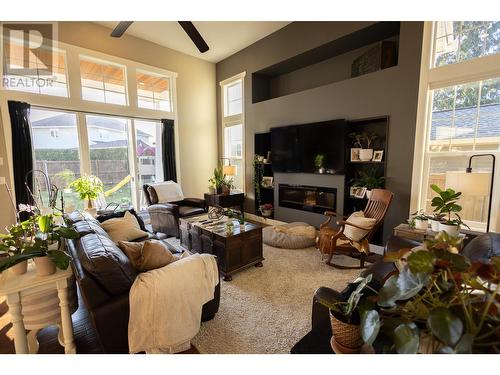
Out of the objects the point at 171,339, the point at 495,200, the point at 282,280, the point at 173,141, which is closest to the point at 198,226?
the point at 282,280

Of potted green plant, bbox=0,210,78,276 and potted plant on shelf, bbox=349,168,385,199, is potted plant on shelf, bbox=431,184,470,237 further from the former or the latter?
potted green plant, bbox=0,210,78,276

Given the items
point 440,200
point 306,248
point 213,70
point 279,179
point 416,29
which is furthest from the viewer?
point 213,70

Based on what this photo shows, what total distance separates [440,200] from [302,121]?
103 inches

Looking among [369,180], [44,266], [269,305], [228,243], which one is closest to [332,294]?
[269,305]

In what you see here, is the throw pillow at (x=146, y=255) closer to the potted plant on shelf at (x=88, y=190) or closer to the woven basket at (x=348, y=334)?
the woven basket at (x=348, y=334)

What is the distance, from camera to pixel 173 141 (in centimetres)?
543

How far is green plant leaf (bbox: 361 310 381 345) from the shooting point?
2.28 ft

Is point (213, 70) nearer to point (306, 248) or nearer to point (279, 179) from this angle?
point (279, 179)

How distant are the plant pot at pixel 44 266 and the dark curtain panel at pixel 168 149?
4.04m

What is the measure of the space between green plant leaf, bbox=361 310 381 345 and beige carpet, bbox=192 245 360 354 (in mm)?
1218

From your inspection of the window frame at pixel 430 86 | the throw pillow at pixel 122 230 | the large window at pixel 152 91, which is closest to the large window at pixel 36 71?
the large window at pixel 152 91

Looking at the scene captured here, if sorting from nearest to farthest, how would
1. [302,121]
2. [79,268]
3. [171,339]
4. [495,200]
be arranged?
[79,268], [171,339], [495,200], [302,121]

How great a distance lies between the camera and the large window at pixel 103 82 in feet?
14.2

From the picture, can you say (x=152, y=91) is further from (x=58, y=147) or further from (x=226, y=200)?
(x=226, y=200)
